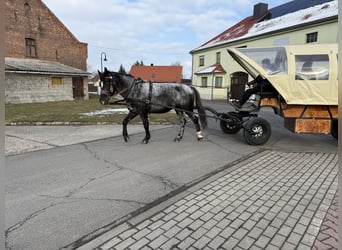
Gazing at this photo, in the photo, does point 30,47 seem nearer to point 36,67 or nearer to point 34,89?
point 36,67

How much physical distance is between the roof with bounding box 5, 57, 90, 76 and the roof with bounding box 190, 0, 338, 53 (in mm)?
16403

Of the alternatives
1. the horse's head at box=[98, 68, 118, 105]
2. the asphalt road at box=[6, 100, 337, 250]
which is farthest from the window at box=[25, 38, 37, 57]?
the horse's head at box=[98, 68, 118, 105]

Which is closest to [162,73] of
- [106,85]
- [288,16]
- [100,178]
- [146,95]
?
[288,16]

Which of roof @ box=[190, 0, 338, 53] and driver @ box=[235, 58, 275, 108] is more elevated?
roof @ box=[190, 0, 338, 53]

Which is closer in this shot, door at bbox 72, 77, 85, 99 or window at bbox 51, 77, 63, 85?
window at bbox 51, 77, 63, 85

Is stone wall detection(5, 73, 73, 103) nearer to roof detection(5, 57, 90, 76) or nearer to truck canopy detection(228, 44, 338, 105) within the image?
roof detection(5, 57, 90, 76)

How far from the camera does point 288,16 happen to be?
21500mm

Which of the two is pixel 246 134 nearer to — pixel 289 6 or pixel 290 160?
pixel 290 160

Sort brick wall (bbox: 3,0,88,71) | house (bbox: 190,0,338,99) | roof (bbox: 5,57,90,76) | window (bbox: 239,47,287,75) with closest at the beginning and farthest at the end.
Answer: window (bbox: 239,47,287,75), house (bbox: 190,0,338,99), roof (bbox: 5,57,90,76), brick wall (bbox: 3,0,88,71)

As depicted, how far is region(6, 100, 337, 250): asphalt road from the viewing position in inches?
109

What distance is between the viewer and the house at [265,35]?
56.8ft

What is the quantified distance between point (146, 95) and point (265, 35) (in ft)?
63.2

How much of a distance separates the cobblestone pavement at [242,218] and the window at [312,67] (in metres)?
2.55

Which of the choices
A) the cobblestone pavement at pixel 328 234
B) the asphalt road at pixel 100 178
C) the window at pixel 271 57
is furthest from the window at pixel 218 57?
the cobblestone pavement at pixel 328 234
